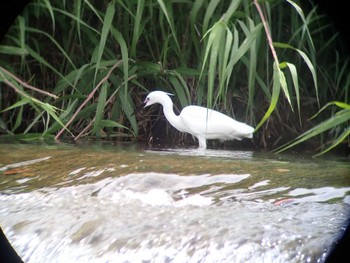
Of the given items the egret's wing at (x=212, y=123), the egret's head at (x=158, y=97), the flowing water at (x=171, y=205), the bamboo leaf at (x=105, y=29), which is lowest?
the flowing water at (x=171, y=205)

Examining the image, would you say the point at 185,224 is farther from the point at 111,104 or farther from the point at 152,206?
the point at 111,104

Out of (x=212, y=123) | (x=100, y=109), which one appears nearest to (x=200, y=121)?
(x=212, y=123)

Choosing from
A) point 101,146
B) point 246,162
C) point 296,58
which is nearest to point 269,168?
point 246,162

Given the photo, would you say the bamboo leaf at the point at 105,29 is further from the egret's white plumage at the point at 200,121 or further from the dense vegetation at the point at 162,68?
the egret's white plumage at the point at 200,121

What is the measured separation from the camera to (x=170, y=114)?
A: 40.7 inches

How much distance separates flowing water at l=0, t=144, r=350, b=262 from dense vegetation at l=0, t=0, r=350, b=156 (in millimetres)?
56

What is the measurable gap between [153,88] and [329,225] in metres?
0.39

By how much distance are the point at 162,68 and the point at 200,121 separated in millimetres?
122

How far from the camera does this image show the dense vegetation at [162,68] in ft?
3.32

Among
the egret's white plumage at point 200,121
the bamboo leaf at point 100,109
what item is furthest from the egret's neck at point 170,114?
the bamboo leaf at point 100,109

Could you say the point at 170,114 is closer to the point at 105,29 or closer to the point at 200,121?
the point at 200,121

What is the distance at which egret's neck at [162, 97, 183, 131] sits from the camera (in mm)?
1004

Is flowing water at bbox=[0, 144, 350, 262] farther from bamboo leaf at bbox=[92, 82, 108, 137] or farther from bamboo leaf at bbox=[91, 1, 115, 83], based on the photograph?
bamboo leaf at bbox=[91, 1, 115, 83]

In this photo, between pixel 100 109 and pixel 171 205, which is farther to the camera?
pixel 100 109
